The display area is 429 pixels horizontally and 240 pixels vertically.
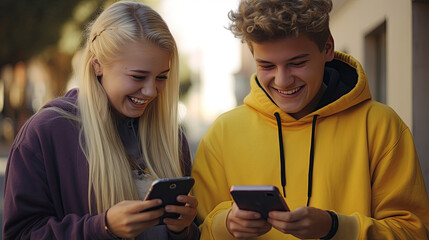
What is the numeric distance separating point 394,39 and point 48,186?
14.5 feet

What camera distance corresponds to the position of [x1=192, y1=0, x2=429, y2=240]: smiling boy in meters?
2.76

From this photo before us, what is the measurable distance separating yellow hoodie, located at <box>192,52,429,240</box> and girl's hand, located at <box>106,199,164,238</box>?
0.39 m

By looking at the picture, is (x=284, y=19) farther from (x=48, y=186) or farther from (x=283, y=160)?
(x=48, y=186)

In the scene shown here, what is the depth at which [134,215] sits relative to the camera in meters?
2.59

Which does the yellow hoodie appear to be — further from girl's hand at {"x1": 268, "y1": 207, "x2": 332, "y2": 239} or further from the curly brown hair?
the curly brown hair

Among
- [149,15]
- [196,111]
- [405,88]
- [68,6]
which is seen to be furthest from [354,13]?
[196,111]

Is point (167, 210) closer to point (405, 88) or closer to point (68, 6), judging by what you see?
point (405, 88)

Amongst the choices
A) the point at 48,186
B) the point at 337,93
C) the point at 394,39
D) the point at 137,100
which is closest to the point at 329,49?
the point at 337,93

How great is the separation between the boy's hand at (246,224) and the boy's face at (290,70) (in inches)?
24.5

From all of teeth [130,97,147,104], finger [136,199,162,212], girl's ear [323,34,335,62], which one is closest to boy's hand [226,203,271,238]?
finger [136,199,162,212]

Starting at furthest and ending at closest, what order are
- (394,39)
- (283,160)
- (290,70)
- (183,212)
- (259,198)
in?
(394,39), (283,160), (290,70), (183,212), (259,198)

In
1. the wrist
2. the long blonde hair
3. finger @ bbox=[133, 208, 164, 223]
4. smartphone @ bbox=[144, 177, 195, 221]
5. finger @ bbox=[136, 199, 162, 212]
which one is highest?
the long blonde hair

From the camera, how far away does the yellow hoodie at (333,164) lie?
278 cm

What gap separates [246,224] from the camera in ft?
8.45
